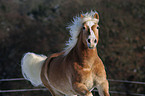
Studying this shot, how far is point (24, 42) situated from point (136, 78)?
704cm

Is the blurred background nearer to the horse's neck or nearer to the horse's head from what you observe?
the horse's neck

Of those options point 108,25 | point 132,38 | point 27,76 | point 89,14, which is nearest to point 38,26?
point 108,25

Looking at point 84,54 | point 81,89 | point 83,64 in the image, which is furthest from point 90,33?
point 81,89

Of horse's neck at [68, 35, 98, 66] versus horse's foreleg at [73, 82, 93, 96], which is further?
horse's neck at [68, 35, 98, 66]

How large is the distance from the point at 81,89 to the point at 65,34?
11297mm

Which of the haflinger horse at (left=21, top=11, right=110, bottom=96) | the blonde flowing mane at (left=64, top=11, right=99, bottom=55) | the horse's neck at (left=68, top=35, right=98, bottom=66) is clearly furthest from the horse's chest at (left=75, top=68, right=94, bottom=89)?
the blonde flowing mane at (left=64, top=11, right=99, bottom=55)

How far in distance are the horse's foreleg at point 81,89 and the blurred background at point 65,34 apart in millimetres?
8737

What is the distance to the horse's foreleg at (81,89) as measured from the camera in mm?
2759

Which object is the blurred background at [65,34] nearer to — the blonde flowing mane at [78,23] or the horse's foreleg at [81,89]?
the blonde flowing mane at [78,23]

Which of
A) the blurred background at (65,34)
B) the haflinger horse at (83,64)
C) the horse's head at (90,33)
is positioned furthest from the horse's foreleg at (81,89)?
the blurred background at (65,34)

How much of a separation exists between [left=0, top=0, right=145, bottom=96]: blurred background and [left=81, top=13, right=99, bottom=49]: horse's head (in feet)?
29.4

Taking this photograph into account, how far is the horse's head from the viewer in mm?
2598

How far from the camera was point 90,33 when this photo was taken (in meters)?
2.66

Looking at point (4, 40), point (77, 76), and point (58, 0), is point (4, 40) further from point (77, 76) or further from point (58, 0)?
point (77, 76)
